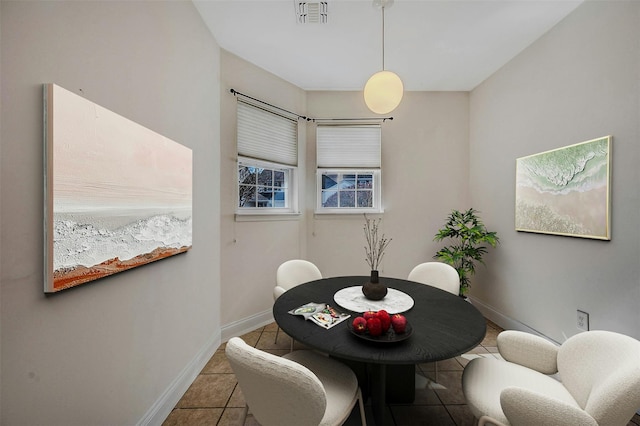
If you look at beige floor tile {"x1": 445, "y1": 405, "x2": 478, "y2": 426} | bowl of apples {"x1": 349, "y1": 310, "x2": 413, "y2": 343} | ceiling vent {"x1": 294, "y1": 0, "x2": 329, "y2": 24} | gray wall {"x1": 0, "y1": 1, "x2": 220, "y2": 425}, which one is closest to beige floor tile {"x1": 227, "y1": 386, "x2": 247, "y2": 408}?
gray wall {"x1": 0, "y1": 1, "x2": 220, "y2": 425}

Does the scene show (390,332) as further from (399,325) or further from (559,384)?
(559,384)

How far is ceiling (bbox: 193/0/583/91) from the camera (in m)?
1.97

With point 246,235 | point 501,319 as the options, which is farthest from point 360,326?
point 501,319

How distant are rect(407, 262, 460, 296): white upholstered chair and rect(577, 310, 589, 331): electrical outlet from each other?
2.99 feet

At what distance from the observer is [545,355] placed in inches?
51.1

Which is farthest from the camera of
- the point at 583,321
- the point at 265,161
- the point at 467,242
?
the point at 467,242

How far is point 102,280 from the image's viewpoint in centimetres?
114

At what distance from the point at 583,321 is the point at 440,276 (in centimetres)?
107

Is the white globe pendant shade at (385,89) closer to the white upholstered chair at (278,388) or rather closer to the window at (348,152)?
the window at (348,152)

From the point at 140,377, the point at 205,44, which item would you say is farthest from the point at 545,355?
the point at 205,44

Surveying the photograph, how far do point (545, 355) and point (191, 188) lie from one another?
246cm

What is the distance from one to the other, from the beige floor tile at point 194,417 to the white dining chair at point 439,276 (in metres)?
1.71

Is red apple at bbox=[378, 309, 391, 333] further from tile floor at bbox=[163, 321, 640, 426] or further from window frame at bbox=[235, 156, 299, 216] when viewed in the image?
window frame at bbox=[235, 156, 299, 216]

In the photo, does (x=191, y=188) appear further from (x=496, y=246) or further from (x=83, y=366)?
(x=496, y=246)
